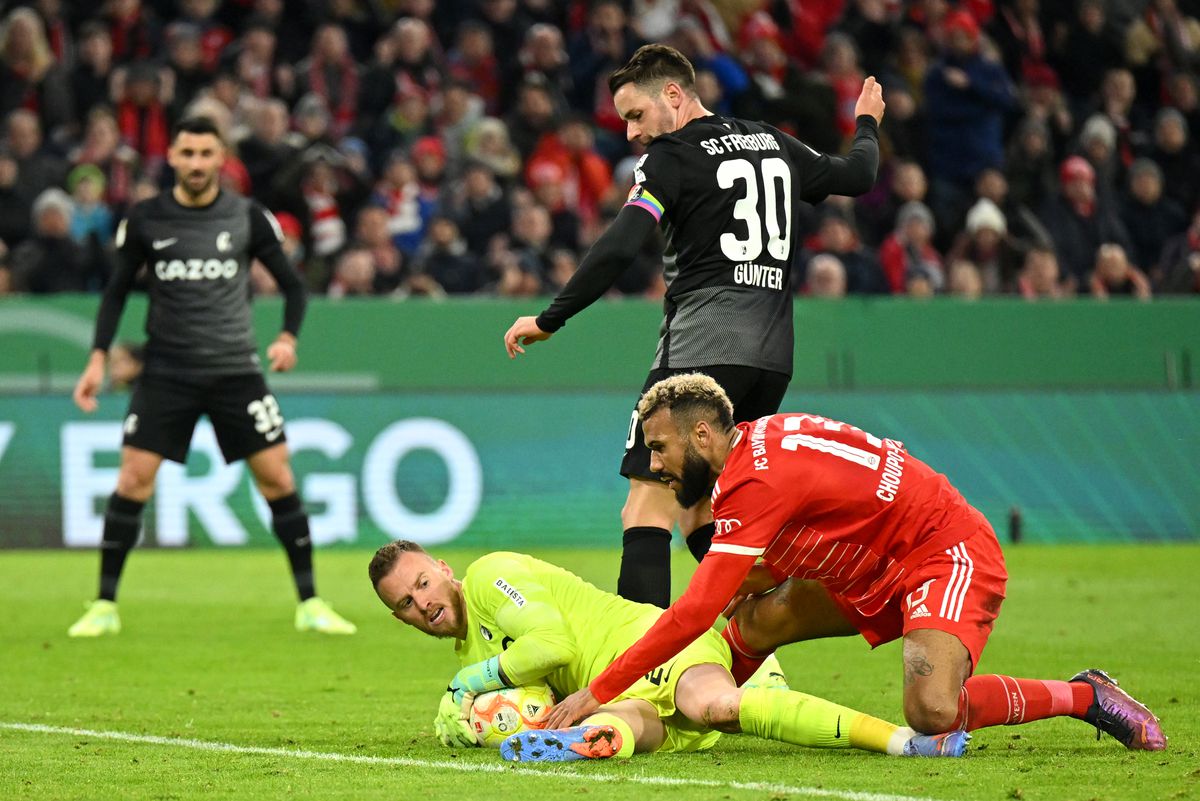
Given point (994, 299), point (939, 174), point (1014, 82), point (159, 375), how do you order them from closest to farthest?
Result: 1. point (159, 375)
2. point (994, 299)
3. point (939, 174)
4. point (1014, 82)

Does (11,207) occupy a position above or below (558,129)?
below

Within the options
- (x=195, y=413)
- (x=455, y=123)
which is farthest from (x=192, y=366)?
(x=455, y=123)

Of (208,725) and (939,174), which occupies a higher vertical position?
(939,174)

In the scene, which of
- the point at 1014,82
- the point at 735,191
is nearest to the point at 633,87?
the point at 735,191

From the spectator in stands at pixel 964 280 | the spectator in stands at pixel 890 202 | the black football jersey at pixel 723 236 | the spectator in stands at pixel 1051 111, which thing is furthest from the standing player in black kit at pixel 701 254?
the spectator in stands at pixel 1051 111

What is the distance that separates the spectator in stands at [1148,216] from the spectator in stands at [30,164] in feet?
33.6

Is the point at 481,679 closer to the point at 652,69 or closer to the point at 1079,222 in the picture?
the point at 652,69

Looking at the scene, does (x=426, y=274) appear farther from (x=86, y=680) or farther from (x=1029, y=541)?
(x=86, y=680)

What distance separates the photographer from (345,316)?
14.9m

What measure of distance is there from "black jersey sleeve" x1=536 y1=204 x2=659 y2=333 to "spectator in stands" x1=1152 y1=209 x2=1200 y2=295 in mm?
11121

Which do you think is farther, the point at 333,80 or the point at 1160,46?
the point at 1160,46

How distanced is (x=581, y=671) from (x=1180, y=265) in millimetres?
12196

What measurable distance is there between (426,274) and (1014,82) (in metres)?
7.34

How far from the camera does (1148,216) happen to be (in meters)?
17.9
